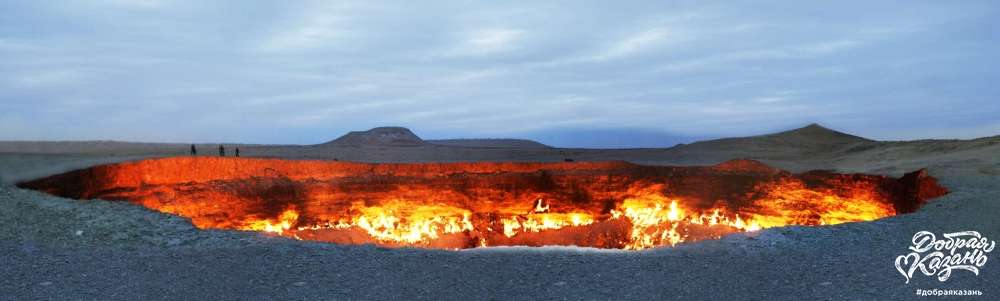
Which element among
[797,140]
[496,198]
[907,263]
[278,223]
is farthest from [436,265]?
[797,140]

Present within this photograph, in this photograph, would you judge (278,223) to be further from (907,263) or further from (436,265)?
(907,263)

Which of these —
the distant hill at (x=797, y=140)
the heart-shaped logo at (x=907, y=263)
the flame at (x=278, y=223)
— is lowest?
the flame at (x=278, y=223)

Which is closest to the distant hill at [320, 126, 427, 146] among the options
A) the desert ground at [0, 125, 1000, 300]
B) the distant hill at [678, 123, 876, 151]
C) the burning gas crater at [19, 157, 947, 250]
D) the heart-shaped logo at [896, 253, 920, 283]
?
the distant hill at [678, 123, 876, 151]

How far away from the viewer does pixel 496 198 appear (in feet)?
60.7

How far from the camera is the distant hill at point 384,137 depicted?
37175 millimetres

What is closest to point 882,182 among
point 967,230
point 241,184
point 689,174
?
point 689,174

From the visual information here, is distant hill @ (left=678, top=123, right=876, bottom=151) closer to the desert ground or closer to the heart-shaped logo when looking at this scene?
the desert ground

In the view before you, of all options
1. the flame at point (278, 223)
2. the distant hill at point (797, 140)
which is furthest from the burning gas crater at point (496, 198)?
the distant hill at point (797, 140)

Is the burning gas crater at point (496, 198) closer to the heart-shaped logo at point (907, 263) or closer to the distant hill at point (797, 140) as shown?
the heart-shaped logo at point (907, 263)

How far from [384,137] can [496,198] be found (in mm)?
21033

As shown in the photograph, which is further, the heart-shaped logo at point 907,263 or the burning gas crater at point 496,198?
the burning gas crater at point 496,198

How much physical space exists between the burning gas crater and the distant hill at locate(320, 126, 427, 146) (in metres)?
18.9

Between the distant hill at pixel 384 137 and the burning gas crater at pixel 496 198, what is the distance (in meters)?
18.9

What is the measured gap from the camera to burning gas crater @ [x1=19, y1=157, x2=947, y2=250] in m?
14.6
